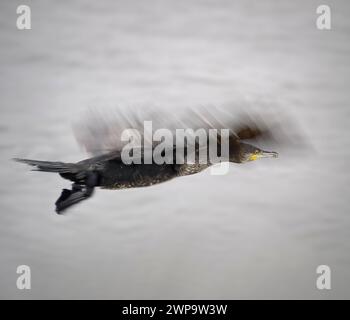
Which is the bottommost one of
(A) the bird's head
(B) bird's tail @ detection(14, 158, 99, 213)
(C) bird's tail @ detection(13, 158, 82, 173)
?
(B) bird's tail @ detection(14, 158, 99, 213)

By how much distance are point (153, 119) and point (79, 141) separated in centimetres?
19

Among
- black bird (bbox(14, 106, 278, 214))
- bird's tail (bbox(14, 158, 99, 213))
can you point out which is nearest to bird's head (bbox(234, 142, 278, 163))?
black bird (bbox(14, 106, 278, 214))

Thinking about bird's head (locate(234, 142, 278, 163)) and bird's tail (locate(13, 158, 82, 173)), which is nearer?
bird's tail (locate(13, 158, 82, 173))

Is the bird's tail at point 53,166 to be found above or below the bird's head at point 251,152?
below

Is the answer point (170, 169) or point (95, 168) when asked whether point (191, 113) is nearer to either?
point (170, 169)

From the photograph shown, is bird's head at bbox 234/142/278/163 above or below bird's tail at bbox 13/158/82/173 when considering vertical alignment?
above

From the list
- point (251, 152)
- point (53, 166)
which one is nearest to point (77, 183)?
point (53, 166)

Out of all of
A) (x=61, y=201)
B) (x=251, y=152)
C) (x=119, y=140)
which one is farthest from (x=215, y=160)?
(x=61, y=201)

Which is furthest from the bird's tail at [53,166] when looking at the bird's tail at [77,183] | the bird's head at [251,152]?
the bird's head at [251,152]

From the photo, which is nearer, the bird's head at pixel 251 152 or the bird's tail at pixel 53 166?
the bird's tail at pixel 53 166

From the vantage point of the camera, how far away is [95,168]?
4.01 feet

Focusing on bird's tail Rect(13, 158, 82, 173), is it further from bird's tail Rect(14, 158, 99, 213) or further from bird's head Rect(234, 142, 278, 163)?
bird's head Rect(234, 142, 278, 163)

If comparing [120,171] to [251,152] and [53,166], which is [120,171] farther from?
[251,152]

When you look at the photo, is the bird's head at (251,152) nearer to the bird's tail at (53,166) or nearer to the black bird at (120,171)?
the black bird at (120,171)
